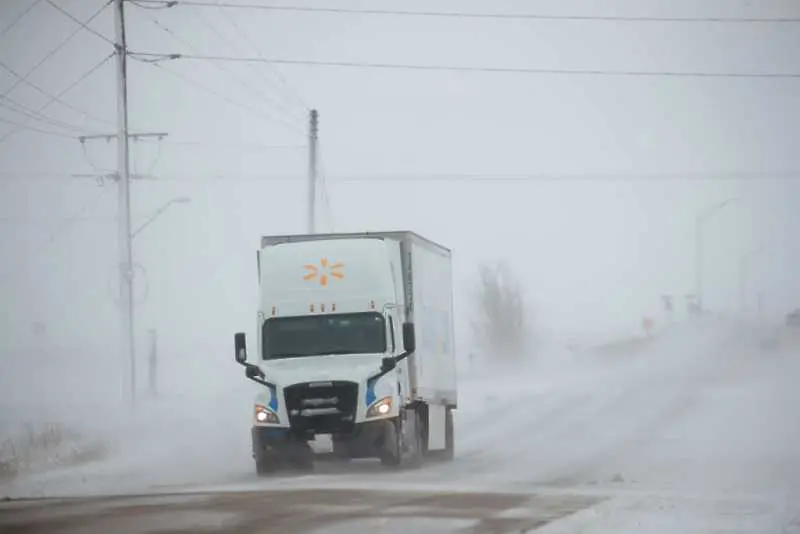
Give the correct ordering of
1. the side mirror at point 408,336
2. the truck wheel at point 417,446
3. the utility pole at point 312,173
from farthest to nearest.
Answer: the utility pole at point 312,173 → the truck wheel at point 417,446 → the side mirror at point 408,336

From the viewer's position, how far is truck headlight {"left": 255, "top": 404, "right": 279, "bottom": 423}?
80.5 ft

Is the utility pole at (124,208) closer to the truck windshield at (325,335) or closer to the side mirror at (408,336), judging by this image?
the truck windshield at (325,335)

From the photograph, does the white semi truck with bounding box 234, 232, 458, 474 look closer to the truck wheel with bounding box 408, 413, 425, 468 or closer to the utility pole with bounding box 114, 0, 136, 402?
the truck wheel with bounding box 408, 413, 425, 468

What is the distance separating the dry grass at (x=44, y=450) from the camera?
27812 millimetres

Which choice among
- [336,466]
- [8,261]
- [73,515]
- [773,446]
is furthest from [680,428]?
[8,261]

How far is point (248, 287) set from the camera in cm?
9906

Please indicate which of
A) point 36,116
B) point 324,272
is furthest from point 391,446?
point 36,116

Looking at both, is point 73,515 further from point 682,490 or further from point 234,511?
point 682,490

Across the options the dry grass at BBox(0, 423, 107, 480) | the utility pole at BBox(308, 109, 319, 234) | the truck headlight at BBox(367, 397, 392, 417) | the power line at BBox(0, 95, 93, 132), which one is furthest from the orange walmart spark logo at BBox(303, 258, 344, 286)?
the power line at BBox(0, 95, 93, 132)

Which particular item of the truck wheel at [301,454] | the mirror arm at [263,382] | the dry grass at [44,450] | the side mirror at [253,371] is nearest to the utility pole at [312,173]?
the dry grass at [44,450]

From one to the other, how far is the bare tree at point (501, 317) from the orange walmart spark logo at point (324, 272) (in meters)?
61.5

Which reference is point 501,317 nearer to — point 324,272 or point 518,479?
point 324,272

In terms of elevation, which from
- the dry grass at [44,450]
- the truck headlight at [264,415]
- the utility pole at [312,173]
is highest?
the utility pole at [312,173]

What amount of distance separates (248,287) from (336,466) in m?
72.7
